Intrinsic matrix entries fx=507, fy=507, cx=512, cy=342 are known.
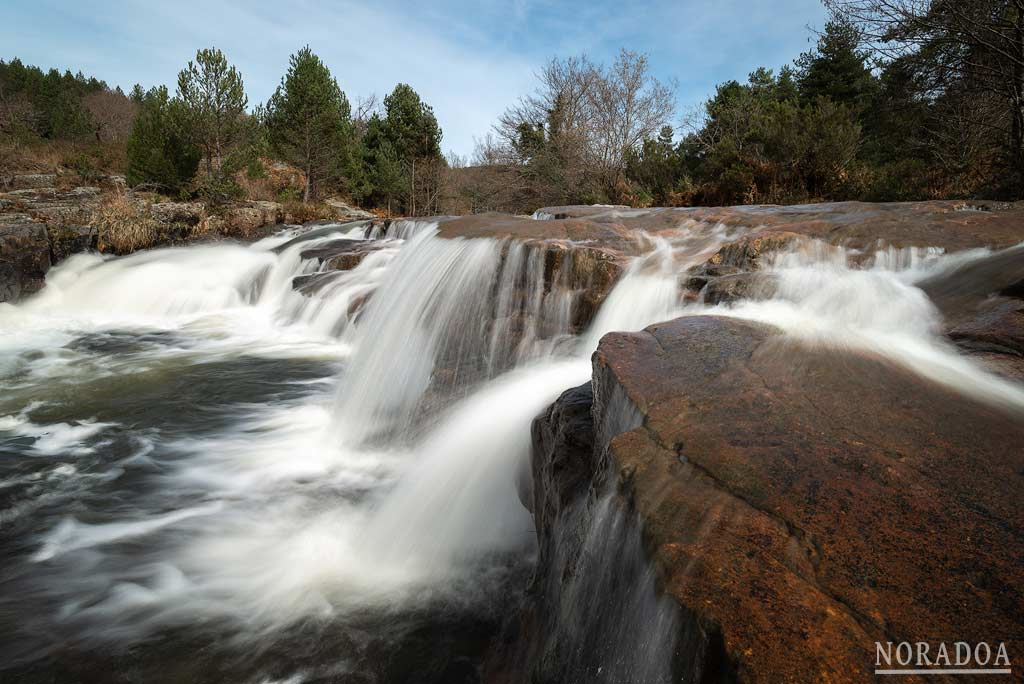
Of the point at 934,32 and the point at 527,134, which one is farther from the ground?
the point at 527,134

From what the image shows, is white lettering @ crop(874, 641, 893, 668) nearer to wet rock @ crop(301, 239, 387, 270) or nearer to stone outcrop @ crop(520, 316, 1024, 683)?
stone outcrop @ crop(520, 316, 1024, 683)

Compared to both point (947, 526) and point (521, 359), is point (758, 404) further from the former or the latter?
point (521, 359)

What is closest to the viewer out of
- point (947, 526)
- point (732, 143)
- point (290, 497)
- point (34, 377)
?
point (947, 526)

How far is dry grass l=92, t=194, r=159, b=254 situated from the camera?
12.7m

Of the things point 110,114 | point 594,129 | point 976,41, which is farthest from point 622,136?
point 110,114

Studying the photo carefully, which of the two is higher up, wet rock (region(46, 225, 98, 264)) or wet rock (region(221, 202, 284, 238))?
wet rock (region(221, 202, 284, 238))

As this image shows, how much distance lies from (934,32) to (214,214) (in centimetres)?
1838

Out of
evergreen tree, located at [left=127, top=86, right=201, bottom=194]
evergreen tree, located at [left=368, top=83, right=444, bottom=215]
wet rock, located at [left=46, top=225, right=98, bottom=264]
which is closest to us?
wet rock, located at [left=46, top=225, right=98, bottom=264]

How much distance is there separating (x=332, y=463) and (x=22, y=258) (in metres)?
11.1

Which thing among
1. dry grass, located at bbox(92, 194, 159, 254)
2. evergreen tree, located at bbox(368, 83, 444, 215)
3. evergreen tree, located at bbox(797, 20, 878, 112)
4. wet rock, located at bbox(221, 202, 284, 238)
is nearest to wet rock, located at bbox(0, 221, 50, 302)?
dry grass, located at bbox(92, 194, 159, 254)

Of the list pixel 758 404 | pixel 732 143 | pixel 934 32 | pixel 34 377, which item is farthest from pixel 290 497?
pixel 732 143

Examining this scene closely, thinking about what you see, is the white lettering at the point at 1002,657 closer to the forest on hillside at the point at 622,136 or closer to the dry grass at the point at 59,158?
the forest on hillside at the point at 622,136

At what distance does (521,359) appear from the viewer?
540 cm

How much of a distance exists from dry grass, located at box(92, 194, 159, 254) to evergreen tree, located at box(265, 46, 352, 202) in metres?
13.1
